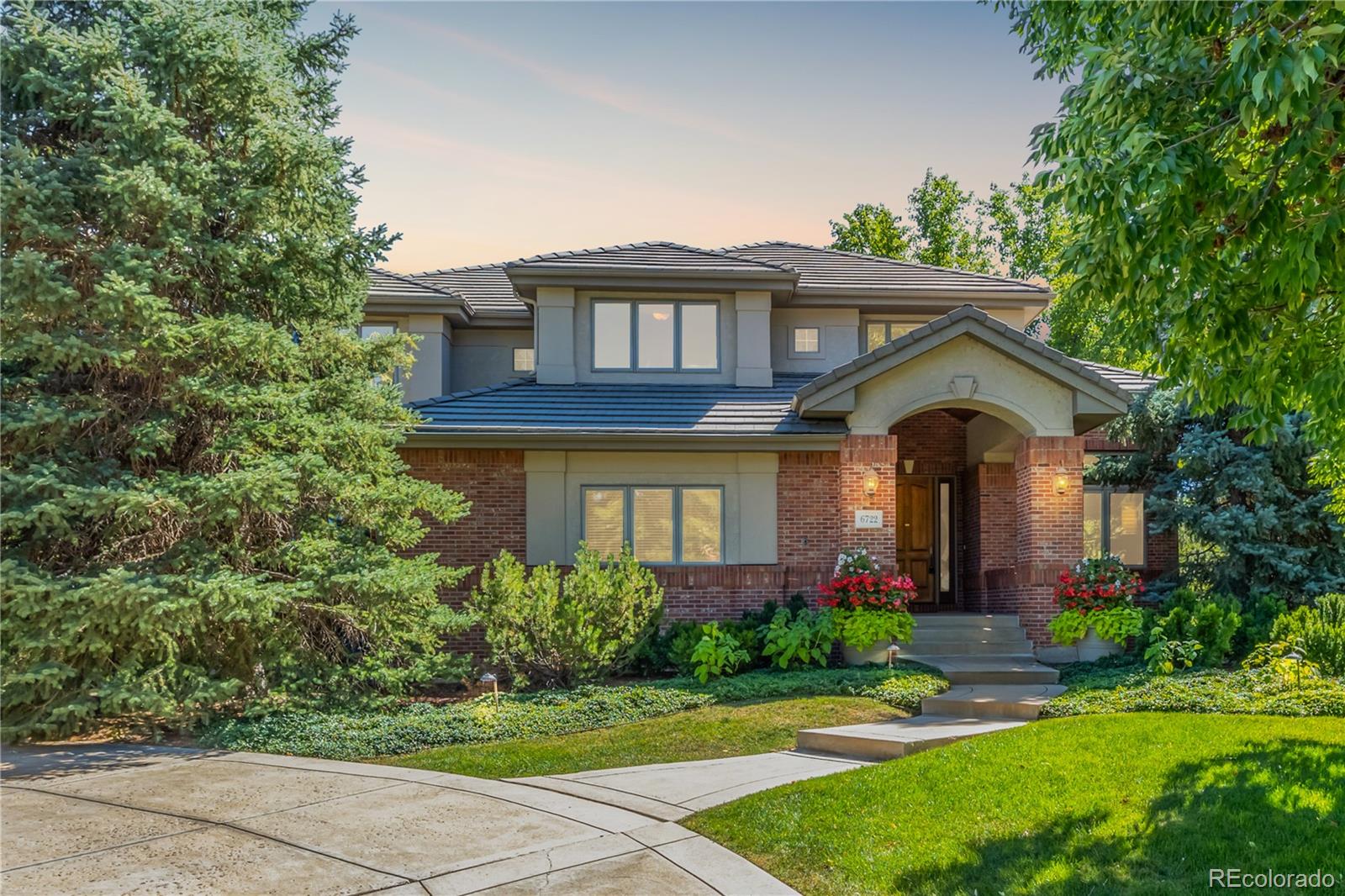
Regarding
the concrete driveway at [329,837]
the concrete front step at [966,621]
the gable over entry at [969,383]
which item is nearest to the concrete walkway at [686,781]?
the concrete driveway at [329,837]

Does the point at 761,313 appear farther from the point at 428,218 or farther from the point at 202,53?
the point at 202,53

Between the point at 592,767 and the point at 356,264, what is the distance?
20.5ft

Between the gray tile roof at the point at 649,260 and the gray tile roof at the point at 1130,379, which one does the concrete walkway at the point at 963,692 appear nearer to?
the gray tile roof at the point at 1130,379

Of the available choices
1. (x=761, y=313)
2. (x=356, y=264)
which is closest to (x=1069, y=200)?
(x=356, y=264)

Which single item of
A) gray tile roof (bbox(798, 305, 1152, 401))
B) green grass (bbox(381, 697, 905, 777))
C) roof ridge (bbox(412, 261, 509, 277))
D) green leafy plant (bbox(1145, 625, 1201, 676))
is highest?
roof ridge (bbox(412, 261, 509, 277))

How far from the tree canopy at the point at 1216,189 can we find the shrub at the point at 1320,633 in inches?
214

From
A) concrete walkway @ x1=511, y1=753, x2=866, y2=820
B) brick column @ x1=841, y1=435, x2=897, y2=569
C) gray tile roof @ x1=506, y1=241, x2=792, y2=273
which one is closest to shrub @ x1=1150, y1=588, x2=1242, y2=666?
brick column @ x1=841, y1=435, x2=897, y2=569

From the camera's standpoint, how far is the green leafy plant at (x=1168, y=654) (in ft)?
36.2

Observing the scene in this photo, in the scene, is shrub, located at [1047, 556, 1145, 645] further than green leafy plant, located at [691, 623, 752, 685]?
Yes

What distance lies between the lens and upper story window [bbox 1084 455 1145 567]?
15.6m

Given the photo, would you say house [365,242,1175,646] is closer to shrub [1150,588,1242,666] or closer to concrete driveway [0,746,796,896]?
shrub [1150,588,1242,666]

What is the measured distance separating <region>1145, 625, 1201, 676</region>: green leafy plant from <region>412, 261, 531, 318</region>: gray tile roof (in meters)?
11.4

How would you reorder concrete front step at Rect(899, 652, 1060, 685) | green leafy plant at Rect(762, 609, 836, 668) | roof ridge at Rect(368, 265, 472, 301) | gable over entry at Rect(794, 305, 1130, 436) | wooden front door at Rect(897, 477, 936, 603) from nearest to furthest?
concrete front step at Rect(899, 652, 1060, 685), green leafy plant at Rect(762, 609, 836, 668), gable over entry at Rect(794, 305, 1130, 436), roof ridge at Rect(368, 265, 472, 301), wooden front door at Rect(897, 477, 936, 603)

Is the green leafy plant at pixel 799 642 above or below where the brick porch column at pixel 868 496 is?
below
